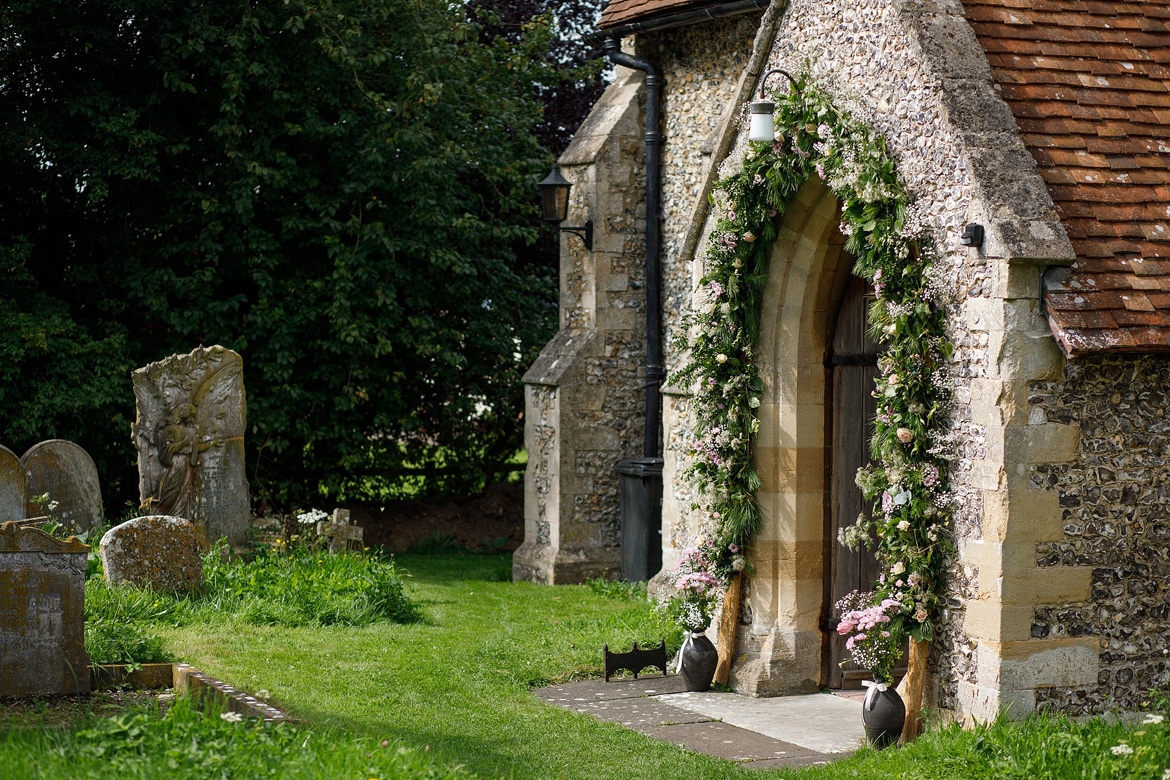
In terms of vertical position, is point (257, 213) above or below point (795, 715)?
above

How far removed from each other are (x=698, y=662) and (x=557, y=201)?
6.17 metres

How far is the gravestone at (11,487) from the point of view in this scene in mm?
10211

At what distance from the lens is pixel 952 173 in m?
7.22

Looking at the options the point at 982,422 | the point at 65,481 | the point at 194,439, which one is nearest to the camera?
the point at 982,422

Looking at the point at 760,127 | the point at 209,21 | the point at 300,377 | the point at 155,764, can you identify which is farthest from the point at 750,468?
the point at 209,21

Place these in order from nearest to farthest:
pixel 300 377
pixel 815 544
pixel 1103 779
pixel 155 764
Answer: pixel 155 764 < pixel 1103 779 < pixel 815 544 < pixel 300 377

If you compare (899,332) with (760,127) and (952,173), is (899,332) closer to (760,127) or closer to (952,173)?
(952,173)

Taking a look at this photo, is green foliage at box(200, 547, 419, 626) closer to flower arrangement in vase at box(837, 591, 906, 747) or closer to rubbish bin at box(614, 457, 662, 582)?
rubbish bin at box(614, 457, 662, 582)

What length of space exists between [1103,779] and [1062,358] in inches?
82.1

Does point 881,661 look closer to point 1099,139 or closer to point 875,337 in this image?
point 875,337

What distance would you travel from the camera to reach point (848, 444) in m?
9.06

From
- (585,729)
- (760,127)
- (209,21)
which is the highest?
(209,21)

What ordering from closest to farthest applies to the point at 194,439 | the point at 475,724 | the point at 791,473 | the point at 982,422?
the point at 982,422 → the point at 475,724 → the point at 791,473 → the point at 194,439

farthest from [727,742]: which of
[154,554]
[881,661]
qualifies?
[154,554]
